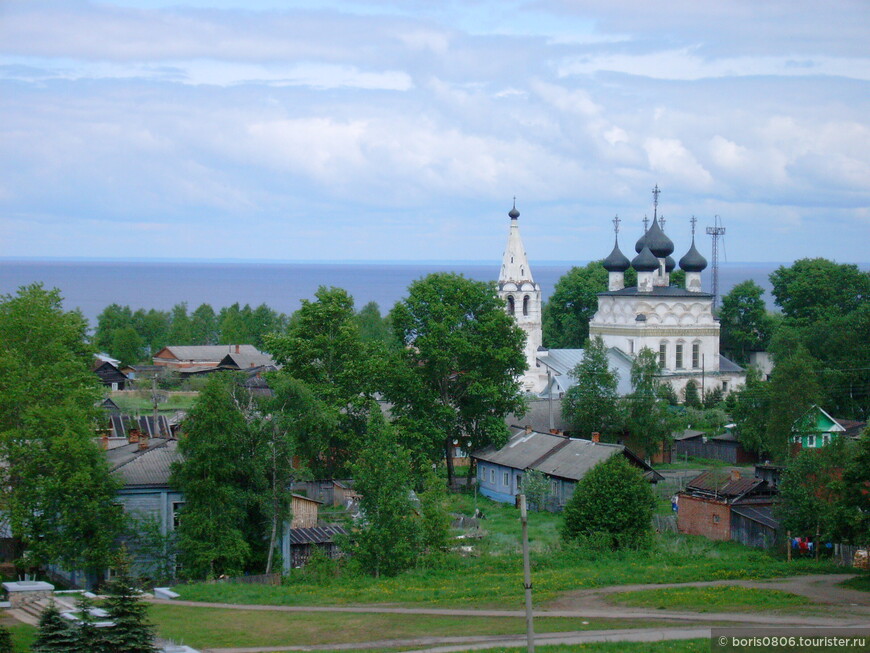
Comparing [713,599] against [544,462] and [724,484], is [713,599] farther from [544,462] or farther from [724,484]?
[544,462]

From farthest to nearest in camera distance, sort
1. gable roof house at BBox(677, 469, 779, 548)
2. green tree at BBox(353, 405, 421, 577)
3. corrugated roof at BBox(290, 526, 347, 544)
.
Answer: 1. gable roof house at BBox(677, 469, 779, 548)
2. corrugated roof at BBox(290, 526, 347, 544)
3. green tree at BBox(353, 405, 421, 577)

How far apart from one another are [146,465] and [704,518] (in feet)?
53.5

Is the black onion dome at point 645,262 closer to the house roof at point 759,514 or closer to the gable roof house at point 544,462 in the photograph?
the gable roof house at point 544,462

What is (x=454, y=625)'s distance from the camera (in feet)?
65.8

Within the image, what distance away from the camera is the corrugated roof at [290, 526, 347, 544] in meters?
28.8

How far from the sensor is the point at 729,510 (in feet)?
106

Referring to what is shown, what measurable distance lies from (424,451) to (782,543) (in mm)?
15460

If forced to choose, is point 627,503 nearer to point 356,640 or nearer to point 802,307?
point 356,640

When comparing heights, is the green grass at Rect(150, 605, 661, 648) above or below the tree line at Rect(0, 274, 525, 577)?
below

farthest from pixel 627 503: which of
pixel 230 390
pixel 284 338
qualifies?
pixel 284 338

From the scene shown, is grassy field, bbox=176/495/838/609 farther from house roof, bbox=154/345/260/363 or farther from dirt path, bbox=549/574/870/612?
house roof, bbox=154/345/260/363

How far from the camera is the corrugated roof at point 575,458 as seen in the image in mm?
37812

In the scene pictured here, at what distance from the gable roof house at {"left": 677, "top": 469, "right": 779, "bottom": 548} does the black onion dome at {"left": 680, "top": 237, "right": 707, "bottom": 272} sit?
38.4 meters

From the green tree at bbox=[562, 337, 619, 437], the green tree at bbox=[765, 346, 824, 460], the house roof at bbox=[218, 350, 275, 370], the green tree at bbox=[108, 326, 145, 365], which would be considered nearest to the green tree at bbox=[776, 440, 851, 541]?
the green tree at bbox=[765, 346, 824, 460]
